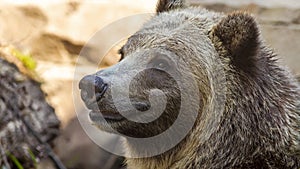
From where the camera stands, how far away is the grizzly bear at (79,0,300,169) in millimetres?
4082

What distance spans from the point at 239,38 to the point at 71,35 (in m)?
3.79

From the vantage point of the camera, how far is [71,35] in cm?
756

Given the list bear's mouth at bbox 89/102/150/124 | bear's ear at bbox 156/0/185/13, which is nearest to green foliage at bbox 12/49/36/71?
bear's ear at bbox 156/0/185/13

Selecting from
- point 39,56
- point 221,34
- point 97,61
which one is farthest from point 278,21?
point 221,34

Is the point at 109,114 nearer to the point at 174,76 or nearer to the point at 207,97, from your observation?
the point at 174,76

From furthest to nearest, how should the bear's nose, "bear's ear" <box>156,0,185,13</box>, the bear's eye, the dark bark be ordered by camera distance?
the dark bark < "bear's ear" <box>156,0,185,13</box> < the bear's eye < the bear's nose

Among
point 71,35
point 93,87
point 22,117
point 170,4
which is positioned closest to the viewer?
point 93,87

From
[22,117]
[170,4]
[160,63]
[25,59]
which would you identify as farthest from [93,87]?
[25,59]

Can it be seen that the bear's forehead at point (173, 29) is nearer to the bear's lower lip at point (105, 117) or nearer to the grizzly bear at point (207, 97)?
the grizzly bear at point (207, 97)

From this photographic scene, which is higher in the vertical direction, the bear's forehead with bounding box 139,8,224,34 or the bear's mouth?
the bear's forehead with bounding box 139,8,224,34

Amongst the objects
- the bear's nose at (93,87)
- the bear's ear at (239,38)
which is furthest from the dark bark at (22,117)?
the bear's ear at (239,38)

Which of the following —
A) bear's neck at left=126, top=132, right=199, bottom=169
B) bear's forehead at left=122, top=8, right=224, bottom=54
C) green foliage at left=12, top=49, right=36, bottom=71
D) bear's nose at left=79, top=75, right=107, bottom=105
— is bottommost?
green foliage at left=12, top=49, right=36, bottom=71

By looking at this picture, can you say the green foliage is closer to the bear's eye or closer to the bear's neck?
the bear's neck

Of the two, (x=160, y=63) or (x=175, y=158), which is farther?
(x=175, y=158)
